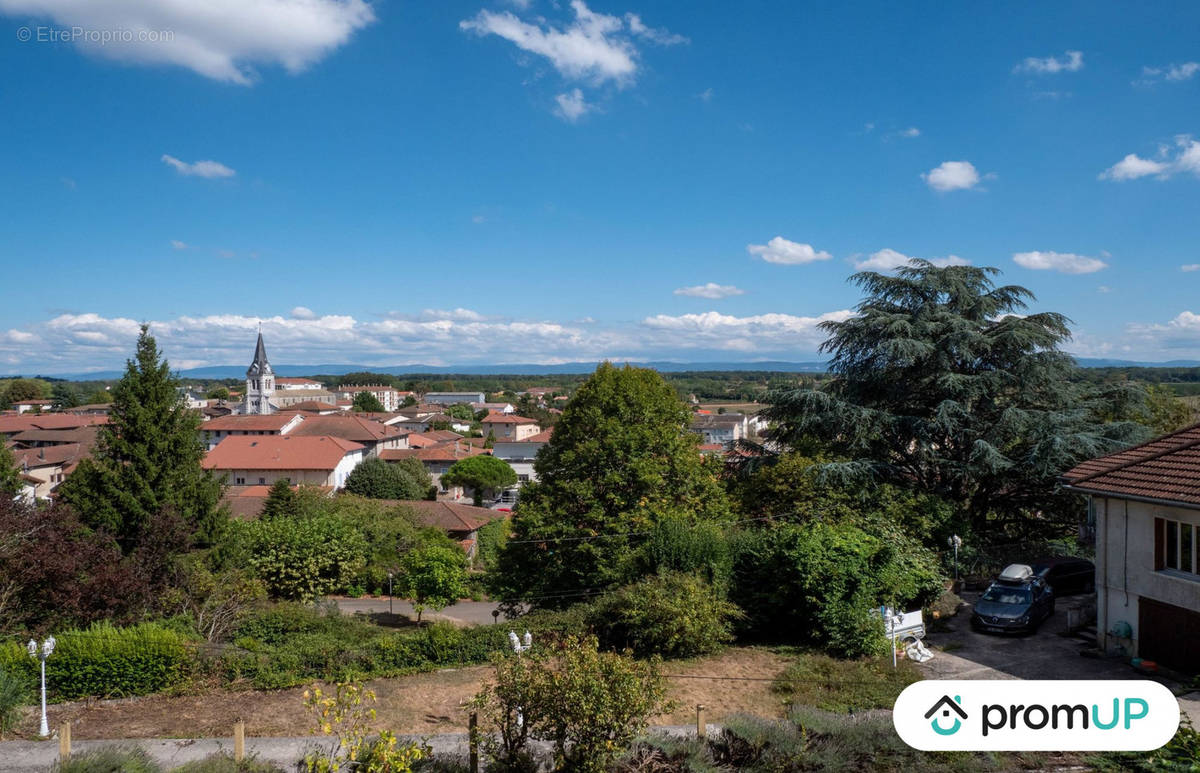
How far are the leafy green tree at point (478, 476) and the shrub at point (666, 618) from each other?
51133 millimetres

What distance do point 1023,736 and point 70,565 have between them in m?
18.3

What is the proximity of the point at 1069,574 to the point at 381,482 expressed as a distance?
151 feet

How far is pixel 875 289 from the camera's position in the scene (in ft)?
85.8

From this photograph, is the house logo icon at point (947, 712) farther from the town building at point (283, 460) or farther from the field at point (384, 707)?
the town building at point (283, 460)

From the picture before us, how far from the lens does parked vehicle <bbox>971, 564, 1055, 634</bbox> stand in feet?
55.6

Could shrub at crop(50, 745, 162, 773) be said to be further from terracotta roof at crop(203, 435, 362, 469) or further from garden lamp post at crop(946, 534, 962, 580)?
terracotta roof at crop(203, 435, 362, 469)

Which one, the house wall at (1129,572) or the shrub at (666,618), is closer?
the house wall at (1129,572)

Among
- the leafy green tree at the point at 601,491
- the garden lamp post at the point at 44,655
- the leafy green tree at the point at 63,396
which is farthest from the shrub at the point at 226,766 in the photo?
the leafy green tree at the point at 63,396

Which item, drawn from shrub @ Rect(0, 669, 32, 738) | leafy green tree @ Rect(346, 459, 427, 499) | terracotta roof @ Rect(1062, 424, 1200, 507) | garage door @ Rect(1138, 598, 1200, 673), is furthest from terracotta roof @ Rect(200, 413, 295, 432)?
garage door @ Rect(1138, 598, 1200, 673)

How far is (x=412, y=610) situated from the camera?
104 feet

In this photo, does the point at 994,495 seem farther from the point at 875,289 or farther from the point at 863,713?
the point at 863,713

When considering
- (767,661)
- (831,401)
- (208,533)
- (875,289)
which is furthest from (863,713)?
(208,533)

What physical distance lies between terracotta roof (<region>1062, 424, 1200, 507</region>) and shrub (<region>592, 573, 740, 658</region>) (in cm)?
835

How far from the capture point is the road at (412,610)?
101 feet
